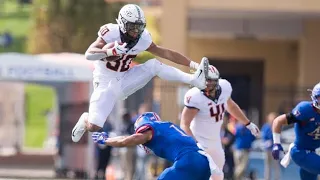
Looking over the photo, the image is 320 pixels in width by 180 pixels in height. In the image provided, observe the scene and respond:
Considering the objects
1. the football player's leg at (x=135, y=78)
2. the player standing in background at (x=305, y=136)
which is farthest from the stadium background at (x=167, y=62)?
the football player's leg at (x=135, y=78)

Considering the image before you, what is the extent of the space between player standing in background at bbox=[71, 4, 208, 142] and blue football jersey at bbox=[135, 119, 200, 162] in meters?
1.03

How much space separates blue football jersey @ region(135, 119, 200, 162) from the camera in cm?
915

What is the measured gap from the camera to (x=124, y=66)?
10547 mm

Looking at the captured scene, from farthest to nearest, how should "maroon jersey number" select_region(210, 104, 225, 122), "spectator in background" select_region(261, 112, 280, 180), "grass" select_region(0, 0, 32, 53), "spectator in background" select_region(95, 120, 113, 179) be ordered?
"grass" select_region(0, 0, 32, 53) → "spectator in background" select_region(95, 120, 113, 179) → "spectator in background" select_region(261, 112, 280, 180) → "maroon jersey number" select_region(210, 104, 225, 122)

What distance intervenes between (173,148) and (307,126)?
2.38 metres

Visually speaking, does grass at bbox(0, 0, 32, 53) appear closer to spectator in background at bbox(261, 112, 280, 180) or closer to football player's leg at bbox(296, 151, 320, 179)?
spectator in background at bbox(261, 112, 280, 180)

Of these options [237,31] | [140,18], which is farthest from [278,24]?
[140,18]

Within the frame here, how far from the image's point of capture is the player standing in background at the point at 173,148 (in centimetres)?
904

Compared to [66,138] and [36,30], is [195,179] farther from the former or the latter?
[36,30]

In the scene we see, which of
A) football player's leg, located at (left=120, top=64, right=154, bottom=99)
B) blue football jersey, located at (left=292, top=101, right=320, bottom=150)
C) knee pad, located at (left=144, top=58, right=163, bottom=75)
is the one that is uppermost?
knee pad, located at (left=144, top=58, right=163, bottom=75)

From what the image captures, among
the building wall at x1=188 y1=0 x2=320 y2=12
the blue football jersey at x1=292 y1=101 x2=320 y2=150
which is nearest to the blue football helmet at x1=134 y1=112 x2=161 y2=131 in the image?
the blue football jersey at x1=292 y1=101 x2=320 y2=150

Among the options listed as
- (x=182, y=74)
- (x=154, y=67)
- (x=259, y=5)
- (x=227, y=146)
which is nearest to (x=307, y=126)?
(x=182, y=74)

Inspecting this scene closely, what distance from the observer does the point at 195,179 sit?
357 inches

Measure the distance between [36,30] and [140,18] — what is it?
27224mm
